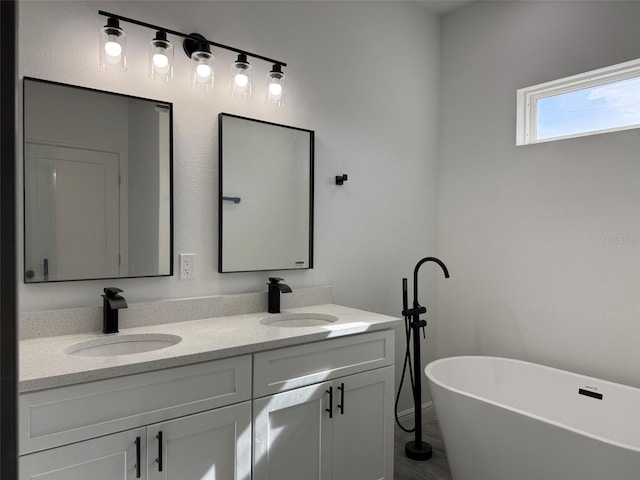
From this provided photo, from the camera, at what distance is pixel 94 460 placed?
135 cm

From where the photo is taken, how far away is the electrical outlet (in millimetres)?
2102

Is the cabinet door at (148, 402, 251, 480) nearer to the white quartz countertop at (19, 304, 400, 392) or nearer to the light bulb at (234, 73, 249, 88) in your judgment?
the white quartz countertop at (19, 304, 400, 392)

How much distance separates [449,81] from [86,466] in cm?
319

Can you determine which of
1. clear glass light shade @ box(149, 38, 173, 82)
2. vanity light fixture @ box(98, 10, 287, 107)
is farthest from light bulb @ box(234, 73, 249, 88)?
clear glass light shade @ box(149, 38, 173, 82)

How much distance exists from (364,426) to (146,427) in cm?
107

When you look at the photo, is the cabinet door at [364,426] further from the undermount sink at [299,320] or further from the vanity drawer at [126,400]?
the vanity drawer at [126,400]

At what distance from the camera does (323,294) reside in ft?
8.58

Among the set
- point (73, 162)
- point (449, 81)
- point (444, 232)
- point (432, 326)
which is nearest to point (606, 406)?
point (432, 326)

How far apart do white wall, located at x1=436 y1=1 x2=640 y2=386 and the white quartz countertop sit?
1.18m

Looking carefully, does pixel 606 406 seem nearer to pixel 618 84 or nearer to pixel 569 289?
pixel 569 289

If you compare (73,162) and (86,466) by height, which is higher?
(73,162)

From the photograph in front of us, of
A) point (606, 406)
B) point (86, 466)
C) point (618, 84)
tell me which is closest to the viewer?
point (86, 466)

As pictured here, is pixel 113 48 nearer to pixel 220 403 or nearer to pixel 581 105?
pixel 220 403

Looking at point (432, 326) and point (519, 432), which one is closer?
point (519, 432)
